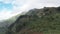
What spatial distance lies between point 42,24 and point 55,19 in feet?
31.0

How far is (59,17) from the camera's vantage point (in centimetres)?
A: 9381

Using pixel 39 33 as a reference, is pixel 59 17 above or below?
above

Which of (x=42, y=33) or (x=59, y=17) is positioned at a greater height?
(x=59, y=17)

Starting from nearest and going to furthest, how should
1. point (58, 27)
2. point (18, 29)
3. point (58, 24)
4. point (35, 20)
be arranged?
point (58, 27) → point (58, 24) → point (18, 29) → point (35, 20)

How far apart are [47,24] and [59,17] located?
1331 centimetres

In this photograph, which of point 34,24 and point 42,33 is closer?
point 42,33

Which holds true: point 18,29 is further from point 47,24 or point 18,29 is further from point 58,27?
point 58,27

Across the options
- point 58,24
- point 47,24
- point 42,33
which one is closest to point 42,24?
point 47,24

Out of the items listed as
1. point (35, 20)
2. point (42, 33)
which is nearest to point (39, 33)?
point (42, 33)

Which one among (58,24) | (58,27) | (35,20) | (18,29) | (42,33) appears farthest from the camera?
(35,20)

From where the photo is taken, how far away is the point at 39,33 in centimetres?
7250

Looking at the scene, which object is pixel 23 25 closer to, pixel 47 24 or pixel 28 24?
pixel 28 24

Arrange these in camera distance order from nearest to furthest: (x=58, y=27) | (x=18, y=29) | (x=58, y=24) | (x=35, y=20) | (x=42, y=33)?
(x=42, y=33) → (x=58, y=27) → (x=58, y=24) → (x=18, y=29) → (x=35, y=20)

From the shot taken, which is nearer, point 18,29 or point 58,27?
point 58,27
